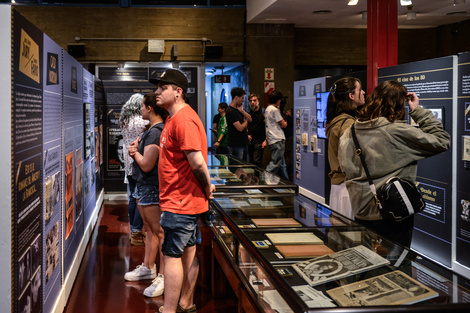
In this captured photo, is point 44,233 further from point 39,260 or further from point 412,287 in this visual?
point 412,287

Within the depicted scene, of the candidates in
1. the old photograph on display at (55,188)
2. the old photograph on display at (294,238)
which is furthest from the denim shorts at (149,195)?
the old photograph on display at (294,238)

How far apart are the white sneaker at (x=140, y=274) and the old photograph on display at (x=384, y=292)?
320 centimetres

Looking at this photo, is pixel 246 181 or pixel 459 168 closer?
pixel 246 181

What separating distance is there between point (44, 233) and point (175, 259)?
87 centimetres

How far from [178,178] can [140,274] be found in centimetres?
178

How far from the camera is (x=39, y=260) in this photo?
308 cm

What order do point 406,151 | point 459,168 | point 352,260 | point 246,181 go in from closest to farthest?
point 352,260, point 406,151, point 246,181, point 459,168

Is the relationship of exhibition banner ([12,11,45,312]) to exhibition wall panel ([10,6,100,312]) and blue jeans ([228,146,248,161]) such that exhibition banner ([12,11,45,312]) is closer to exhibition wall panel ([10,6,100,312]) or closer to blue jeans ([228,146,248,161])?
exhibition wall panel ([10,6,100,312])

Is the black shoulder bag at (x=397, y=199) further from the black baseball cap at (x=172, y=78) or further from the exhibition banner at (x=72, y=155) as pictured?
the exhibition banner at (x=72, y=155)

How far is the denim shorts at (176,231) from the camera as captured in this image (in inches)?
137

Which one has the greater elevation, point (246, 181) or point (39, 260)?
point (246, 181)

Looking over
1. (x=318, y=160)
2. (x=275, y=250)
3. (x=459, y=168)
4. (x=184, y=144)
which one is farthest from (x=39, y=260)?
(x=318, y=160)

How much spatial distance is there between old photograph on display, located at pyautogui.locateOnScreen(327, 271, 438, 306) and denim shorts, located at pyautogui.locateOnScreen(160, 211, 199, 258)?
1680 millimetres

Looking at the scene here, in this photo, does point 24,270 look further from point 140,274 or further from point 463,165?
point 463,165
